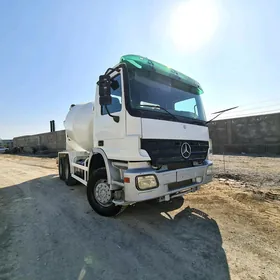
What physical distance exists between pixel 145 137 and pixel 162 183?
2.50ft

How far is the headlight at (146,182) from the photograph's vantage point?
2.79 metres

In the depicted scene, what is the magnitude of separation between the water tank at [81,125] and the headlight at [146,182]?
248 centimetres

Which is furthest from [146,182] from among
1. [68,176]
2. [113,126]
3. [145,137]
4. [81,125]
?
[68,176]

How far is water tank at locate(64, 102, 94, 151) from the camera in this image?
16.3 feet

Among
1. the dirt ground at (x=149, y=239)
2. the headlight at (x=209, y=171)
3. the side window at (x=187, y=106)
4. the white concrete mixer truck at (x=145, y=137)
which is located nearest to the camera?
the dirt ground at (x=149, y=239)

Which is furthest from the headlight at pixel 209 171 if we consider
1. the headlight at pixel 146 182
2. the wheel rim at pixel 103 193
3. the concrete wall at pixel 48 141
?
the concrete wall at pixel 48 141

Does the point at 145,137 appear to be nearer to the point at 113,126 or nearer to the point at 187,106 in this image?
the point at 113,126

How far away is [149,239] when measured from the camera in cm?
283

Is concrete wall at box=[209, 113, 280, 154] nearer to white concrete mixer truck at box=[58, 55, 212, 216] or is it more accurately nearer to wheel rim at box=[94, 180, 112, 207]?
white concrete mixer truck at box=[58, 55, 212, 216]

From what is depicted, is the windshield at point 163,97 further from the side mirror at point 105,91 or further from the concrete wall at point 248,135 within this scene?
the concrete wall at point 248,135

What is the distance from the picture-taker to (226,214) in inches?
142

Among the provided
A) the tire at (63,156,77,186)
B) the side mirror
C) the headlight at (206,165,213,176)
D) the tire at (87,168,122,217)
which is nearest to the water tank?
the tire at (63,156,77,186)

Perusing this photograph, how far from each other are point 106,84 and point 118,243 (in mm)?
2481

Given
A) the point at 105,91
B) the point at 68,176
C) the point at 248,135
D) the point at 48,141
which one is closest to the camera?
the point at 105,91
